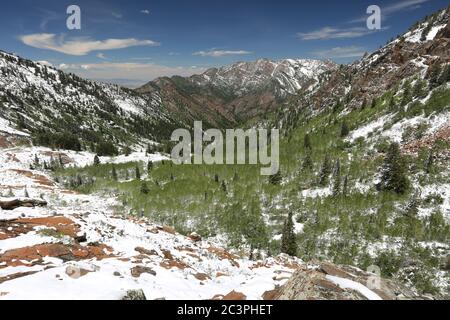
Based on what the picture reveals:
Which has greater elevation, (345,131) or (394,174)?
(345,131)

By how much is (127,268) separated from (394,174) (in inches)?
2195

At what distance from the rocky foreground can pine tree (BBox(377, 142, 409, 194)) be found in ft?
133

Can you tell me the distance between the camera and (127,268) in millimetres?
16469

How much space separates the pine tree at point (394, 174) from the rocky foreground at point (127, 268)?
40541 millimetres

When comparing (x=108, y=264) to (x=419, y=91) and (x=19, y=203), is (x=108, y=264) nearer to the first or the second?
(x=19, y=203)

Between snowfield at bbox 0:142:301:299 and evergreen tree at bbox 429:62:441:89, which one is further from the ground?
evergreen tree at bbox 429:62:441:89

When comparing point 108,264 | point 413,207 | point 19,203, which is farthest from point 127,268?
point 413,207

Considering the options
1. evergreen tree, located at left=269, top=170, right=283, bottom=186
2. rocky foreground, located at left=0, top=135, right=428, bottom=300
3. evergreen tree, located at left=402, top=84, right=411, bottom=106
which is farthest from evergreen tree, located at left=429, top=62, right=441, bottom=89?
rocky foreground, located at left=0, top=135, right=428, bottom=300

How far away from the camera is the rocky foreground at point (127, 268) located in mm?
12273

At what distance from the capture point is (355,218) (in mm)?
54438

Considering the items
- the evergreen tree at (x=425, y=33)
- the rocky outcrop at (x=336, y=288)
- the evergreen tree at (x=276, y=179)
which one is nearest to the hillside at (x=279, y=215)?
the rocky outcrop at (x=336, y=288)

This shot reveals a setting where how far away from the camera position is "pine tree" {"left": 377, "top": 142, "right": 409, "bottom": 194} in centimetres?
5553

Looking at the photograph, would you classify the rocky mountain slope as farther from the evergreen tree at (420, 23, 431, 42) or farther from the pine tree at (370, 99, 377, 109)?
the pine tree at (370, 99, 377, 109)
